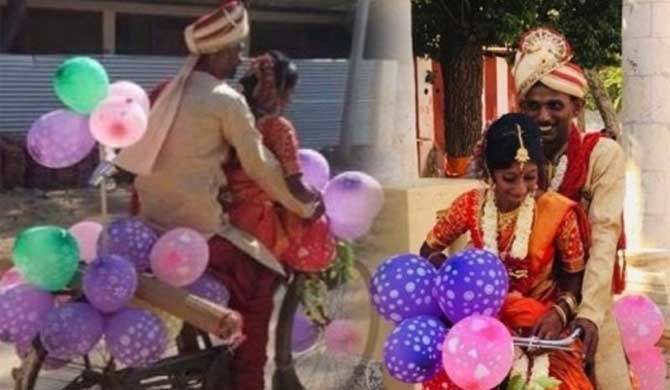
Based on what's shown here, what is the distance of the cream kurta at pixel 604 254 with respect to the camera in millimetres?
→ 3057

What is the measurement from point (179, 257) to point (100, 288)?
0.26 metres

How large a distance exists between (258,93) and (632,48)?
11.7 ft

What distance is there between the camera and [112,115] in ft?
11.5

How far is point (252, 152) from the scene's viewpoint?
3.58 meters

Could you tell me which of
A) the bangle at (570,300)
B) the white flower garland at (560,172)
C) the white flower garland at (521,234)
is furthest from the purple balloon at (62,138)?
the bangle at (570,300)

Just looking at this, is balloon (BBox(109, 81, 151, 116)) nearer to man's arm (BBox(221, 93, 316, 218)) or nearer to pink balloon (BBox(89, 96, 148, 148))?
pink balloon (BBox(89, 96, 148, 148))

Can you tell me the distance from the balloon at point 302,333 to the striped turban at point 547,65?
1.28 meters

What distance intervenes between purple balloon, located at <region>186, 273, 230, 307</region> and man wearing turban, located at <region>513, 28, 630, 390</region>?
1.14 metres

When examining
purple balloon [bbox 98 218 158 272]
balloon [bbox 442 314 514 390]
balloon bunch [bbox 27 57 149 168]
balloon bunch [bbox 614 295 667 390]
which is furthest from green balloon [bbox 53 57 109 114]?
balloon bunch [bbox 614 295 667 390]

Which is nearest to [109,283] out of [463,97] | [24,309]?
[24,309]

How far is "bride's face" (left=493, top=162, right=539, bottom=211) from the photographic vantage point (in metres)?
2.97

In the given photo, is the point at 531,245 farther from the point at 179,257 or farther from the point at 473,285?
the point at 179,257

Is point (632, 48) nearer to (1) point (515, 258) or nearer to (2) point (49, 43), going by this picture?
(2) point (49, 43)

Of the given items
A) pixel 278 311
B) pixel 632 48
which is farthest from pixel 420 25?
pixel 278 311
